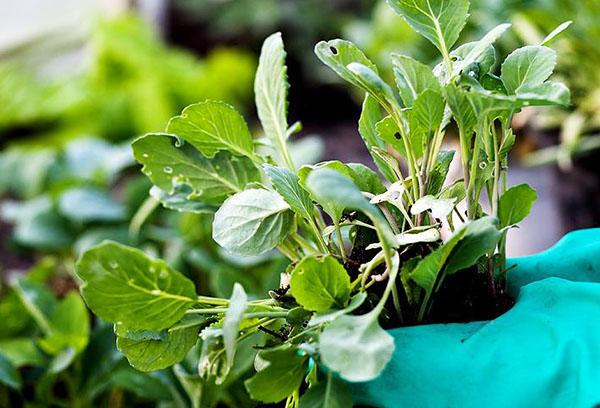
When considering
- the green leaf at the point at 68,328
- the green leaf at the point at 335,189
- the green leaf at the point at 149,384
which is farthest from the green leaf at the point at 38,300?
the green leaf at the point at 335,189

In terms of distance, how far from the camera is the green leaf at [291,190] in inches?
18.4

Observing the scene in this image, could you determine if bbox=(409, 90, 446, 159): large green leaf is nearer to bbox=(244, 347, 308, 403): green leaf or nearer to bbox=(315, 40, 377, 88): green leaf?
bbox=(315, 40, 377, 88): green leaf

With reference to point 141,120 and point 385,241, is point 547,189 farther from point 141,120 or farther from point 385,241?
point 141,120

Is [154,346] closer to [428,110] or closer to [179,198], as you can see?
[179,198]

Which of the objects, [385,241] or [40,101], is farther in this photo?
[40,101]

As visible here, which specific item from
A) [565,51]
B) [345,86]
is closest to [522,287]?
[565,51]

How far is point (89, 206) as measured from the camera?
120 cm

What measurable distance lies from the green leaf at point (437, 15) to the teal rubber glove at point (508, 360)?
0.59 feet

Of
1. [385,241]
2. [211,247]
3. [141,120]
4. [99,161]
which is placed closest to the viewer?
[385,241]

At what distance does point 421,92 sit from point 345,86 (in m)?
2.37

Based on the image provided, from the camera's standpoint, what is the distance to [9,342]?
0.93 m

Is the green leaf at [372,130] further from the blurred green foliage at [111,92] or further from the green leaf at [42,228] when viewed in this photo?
the blurred green foliage at [111,92]

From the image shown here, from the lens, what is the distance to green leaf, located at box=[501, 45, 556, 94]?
1.50ft

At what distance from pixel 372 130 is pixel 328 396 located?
0.67 feet
